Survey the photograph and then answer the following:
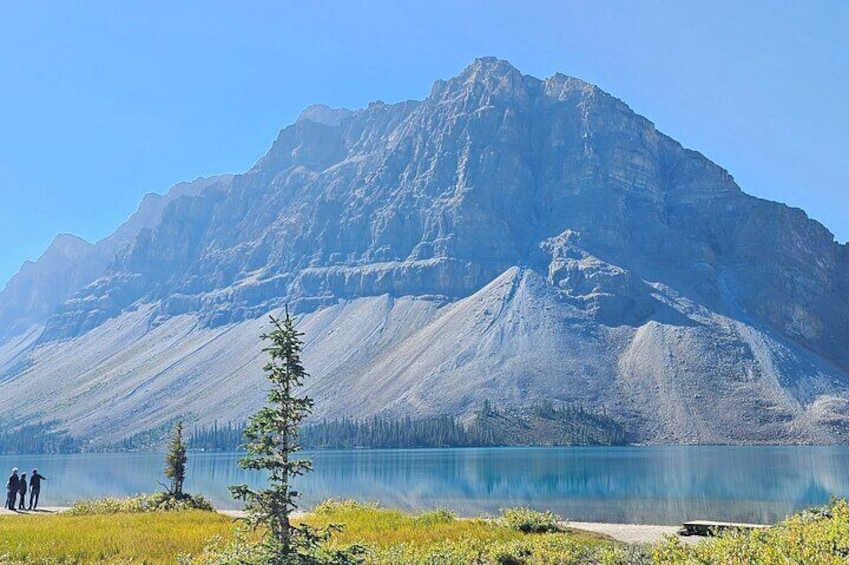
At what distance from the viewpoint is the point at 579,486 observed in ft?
254

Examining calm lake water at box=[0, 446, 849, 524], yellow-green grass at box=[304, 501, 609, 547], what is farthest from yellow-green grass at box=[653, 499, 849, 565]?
calm lake water at box=[0, 446, 849, 524]

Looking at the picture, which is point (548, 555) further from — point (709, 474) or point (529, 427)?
point (529, 427)

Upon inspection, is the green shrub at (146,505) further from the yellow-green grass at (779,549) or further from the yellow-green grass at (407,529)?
the yellow-green grass at (779,549)

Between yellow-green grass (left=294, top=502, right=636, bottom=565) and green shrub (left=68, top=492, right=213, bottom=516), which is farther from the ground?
yellow-green grass (left=294, top=502, right=636, bottom=565)

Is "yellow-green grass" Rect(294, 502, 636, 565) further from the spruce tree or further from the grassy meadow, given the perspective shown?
the spruce tree

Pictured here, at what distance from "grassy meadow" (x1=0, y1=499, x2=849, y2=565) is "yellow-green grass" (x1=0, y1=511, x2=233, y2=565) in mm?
39

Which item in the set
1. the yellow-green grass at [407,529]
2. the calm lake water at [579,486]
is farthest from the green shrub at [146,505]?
the calm lake water at [579,486]

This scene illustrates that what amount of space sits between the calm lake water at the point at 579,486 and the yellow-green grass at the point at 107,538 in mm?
27025

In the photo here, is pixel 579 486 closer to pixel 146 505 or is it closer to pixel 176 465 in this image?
pixel 176 465

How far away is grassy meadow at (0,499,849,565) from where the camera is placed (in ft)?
53.9

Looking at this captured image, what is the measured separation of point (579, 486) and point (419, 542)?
54908 mm

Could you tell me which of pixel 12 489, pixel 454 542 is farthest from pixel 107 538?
pixel 12 489

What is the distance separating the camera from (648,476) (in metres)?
89.7

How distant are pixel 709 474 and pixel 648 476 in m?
8.68
